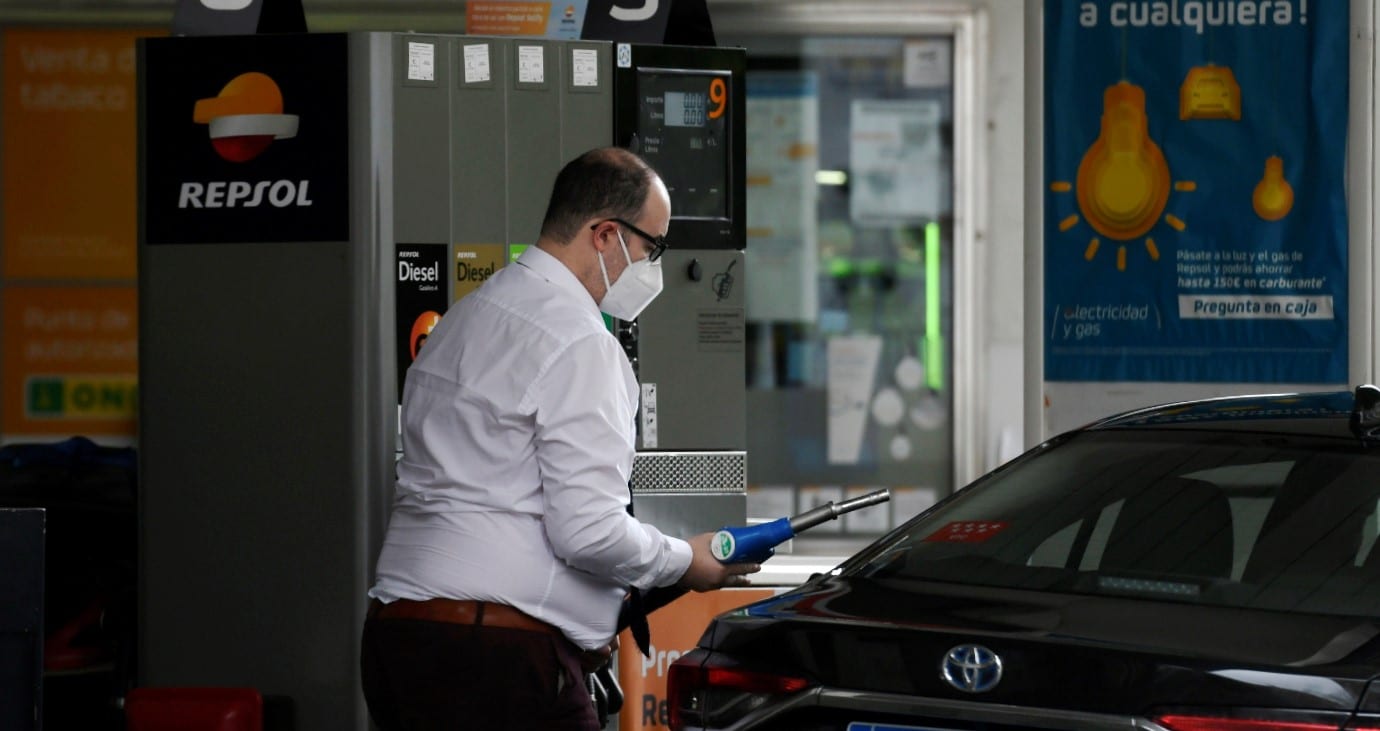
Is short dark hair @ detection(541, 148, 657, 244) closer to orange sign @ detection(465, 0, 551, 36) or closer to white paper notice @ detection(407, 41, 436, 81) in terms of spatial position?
white paper notice @ detection(407, 41, 436, 81)

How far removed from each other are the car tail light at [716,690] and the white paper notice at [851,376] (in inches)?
224

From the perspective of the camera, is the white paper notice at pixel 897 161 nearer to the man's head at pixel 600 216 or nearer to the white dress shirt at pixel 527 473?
the man's head at pixel 600 216

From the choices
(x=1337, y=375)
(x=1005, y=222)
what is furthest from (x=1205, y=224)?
(x=1005, y=222)

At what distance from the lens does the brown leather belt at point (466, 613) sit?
3.37 metres

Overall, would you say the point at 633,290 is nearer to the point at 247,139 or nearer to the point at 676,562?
the point at 676,562

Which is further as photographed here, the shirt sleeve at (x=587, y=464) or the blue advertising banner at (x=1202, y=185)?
the blue advertising banner at (x=1202, y=185)

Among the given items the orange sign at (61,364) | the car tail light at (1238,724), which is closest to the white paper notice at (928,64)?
the orange sign at (61,364)

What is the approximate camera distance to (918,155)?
28.8 feet

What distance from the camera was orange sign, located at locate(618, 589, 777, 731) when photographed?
5.96 m

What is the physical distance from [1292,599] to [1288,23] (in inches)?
195

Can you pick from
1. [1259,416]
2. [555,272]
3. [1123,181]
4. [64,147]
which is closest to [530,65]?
[555,272]

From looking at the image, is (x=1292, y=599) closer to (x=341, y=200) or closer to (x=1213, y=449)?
(x=1213, y=449)

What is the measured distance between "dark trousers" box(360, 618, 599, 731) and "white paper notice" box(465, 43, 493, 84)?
254cm

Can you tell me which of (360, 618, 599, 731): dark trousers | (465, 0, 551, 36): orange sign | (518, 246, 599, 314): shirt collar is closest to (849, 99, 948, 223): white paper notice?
(465, 0, 551, 36): orange sign
